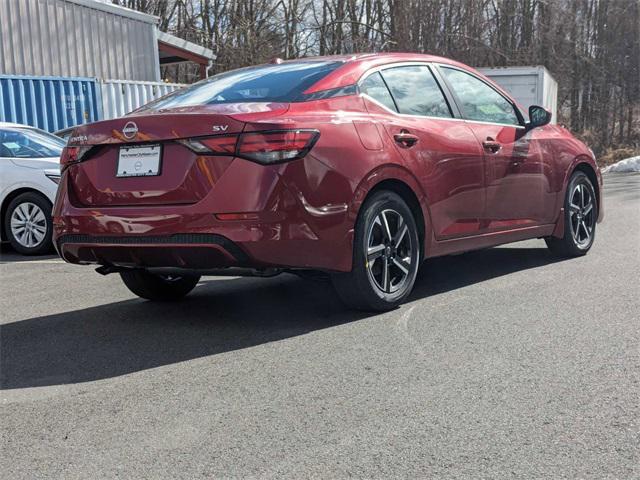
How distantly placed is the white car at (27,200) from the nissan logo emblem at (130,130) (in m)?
4.51

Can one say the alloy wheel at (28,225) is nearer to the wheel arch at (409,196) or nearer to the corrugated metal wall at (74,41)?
the wheel arch at (409,196)

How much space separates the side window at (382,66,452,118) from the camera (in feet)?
17.3

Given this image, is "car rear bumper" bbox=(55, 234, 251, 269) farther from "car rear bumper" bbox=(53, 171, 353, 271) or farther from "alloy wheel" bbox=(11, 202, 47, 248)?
"alloy wheel" bbox=(11, 202, 47, 248)

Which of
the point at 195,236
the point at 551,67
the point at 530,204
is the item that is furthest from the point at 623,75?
the point at 195,236

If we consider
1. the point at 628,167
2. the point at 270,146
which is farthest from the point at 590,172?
the point at 628,167

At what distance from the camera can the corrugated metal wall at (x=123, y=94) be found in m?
17.0

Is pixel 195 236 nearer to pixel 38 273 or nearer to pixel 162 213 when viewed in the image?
pixel 162 213

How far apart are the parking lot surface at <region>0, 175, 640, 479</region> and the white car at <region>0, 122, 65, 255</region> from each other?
2733 millimetres

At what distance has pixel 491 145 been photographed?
5.82 metres

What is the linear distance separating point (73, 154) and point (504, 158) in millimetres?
3070

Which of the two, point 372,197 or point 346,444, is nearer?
point 346,444

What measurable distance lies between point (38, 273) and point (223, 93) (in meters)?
3.13

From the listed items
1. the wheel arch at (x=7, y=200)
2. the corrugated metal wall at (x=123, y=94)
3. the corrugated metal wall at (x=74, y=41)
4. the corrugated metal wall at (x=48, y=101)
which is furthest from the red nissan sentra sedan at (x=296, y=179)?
the corrugated metal wall at (x=74, y=41)

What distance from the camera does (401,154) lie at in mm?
4941
